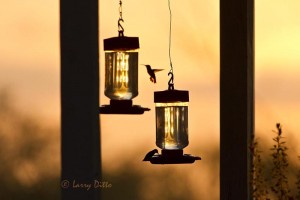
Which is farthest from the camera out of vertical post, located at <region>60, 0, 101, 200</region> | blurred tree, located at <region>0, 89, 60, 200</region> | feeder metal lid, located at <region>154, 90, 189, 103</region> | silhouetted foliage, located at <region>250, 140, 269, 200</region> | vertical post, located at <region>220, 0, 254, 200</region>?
blurred tree, located at <region>0, 89, 60, 200</region>

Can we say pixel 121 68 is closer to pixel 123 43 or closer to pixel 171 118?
pixel 123 43

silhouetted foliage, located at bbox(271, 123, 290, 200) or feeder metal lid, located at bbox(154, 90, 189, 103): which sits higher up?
feeder metal lid, located at bbox(154, 90, 189, 103)

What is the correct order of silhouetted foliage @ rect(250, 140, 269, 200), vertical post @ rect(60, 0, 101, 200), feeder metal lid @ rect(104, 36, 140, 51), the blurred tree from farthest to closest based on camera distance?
the blurred tree → silhouetted foliage @ rect(250, 140, 269, 200) → feeder metal lid @ rect(104, 36, 140, 51) → vertical post @ rect(60, 0, 101, 200)

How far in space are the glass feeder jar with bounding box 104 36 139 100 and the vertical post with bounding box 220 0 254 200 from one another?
47 centimetres

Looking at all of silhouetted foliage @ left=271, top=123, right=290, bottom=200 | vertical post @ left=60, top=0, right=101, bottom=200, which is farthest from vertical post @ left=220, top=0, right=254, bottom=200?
vertical post @ left=60, top=0, right=101, bottom=200

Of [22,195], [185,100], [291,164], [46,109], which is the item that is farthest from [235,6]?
[22,195]

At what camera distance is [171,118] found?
18.0ft

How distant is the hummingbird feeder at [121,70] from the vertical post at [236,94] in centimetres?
44

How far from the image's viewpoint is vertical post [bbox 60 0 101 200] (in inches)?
135

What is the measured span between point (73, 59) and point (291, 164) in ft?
8.36

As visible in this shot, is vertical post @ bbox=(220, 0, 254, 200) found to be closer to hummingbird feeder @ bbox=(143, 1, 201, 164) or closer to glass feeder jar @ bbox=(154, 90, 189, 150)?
hummingbird feeder @ bbox=(143, 1, 201, 164)

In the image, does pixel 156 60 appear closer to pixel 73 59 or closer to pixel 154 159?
pixel 154 159

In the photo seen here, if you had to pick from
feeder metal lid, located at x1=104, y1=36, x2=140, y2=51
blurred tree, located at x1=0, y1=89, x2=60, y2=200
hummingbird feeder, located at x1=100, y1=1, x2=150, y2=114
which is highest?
feeder metal lid, located at x1=104, y1=36, x2=140, y2=51

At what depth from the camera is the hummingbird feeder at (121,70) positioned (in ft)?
16.3
